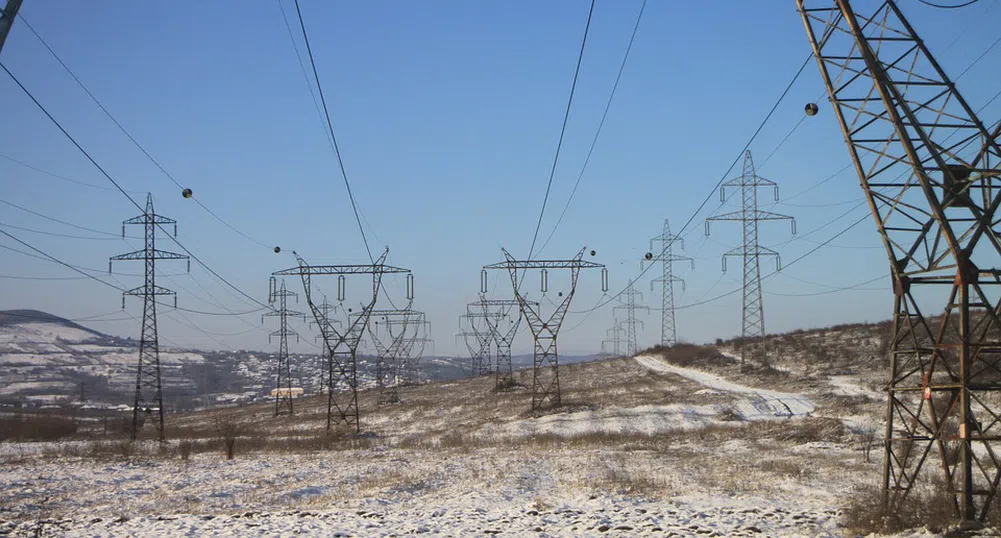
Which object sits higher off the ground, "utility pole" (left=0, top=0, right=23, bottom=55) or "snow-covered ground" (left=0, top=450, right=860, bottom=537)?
"utility pole" (left=0, top=0, right=23, bottom=55)

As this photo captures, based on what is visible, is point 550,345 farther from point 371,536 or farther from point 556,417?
point 371,536

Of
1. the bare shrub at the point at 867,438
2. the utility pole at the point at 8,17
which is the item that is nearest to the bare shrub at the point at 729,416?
the bare shrub at the point at 867,438

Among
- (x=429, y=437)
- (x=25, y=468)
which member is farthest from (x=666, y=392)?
(x=25, y=468)

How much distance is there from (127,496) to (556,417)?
3235 centimetres

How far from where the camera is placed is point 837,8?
18.5 m

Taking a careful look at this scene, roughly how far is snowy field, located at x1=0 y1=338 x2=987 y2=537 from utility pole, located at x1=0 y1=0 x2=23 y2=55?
921 centimetres

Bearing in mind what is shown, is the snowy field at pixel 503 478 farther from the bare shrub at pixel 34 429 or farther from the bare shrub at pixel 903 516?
the bare shrub at pixel 34 429

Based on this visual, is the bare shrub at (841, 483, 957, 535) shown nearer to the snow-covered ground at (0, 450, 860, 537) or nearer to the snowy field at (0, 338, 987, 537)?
the snowy field at (0, 338, 987, 537)

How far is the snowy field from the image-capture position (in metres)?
18.4

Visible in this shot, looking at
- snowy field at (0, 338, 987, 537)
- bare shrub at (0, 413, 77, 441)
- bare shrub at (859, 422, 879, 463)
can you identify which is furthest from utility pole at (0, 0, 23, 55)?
bare shrub at (0, 413, 77, 441)

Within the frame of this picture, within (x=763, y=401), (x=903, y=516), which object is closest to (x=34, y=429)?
(x=763, y=401)

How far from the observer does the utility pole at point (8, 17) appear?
13625 millimetres

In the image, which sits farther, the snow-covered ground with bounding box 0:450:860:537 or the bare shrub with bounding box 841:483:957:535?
the snow-covered ground with bounding box 0:450:860:537

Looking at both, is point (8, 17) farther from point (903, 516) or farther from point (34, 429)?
point (34, 429)
